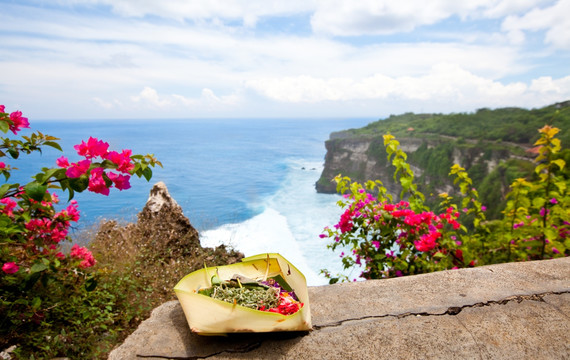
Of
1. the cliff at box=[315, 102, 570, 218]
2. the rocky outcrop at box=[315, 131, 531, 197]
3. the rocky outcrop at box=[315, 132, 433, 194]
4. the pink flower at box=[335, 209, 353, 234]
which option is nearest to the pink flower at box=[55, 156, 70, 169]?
the pink flower at box=[335, 209, 353, 234]

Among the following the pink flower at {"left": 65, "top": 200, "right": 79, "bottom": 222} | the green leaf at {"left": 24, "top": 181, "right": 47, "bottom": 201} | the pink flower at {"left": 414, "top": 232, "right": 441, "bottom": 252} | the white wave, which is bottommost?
the white wave

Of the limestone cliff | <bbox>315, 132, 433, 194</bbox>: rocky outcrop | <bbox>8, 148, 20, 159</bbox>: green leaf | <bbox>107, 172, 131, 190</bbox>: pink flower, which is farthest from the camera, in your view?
<bbox>315, 132, 433, 194</bbox>: rocky outcrop

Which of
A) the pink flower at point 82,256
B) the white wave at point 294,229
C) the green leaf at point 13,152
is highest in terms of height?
the green leaf at point 13,152

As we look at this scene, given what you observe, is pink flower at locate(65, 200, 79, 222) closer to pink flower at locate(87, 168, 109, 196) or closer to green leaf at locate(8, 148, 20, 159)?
green leaf at locate(8, 148, 20, 159)

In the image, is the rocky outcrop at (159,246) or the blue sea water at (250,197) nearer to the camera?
the rocky outcrop at (159,246)

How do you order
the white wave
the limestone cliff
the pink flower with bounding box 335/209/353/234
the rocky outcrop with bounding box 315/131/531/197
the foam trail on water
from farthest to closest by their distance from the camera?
the rocky outcrop with bounding box 315/131/531/197, the limestone cliff, the foam trail on water, the white wave, the pink flower with bounding box 335/209/353/234

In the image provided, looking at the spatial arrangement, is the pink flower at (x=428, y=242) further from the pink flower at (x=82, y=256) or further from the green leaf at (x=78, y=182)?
the pink flower at (x=82, y=256)

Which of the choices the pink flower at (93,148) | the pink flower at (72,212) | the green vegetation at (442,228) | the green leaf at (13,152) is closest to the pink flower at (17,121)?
the green leaf at (13,152)
